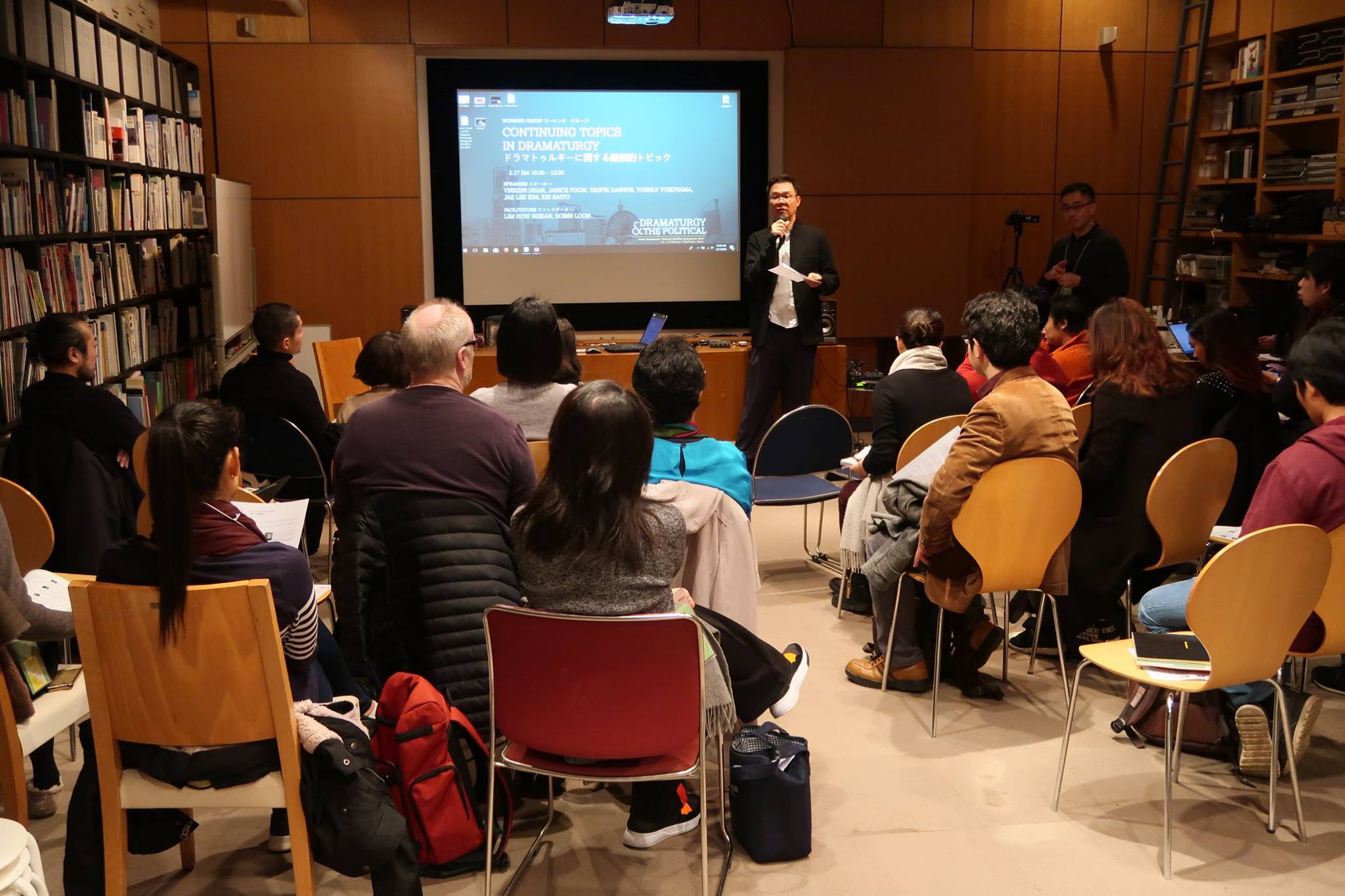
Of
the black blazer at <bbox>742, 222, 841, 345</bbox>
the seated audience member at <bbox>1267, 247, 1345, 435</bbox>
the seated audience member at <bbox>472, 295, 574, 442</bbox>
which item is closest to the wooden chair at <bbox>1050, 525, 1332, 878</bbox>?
the seated audience member at <bbox>472, 295, 574, 442</bbox>

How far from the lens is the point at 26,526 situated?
2.98m

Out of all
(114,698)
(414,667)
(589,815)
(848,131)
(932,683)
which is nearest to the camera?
(114,698)

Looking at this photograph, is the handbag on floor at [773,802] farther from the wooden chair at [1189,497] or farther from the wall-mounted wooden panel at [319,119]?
the wall-mounted wooden panel at [319,119]

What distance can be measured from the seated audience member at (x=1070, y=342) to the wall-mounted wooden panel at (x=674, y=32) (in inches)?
140

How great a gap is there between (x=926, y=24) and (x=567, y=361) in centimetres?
504

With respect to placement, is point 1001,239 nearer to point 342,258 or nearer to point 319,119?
point 342,258

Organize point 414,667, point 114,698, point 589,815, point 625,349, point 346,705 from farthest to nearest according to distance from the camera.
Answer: point 625,349
point 589,815
point 414,667
point 346,705
point 114,698

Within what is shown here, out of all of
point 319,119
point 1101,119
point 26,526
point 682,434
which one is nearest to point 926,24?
point 1101,119

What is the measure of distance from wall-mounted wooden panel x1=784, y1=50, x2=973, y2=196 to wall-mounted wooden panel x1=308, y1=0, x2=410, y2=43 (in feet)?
8.27

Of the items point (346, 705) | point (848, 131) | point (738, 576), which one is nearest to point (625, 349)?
point (848, 131)

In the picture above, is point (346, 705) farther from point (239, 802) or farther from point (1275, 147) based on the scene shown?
point (1275, 147)

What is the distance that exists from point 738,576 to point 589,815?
0.76 meters

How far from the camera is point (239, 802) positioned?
2203 millimetres

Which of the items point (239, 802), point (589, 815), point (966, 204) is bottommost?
point (589, 815)
